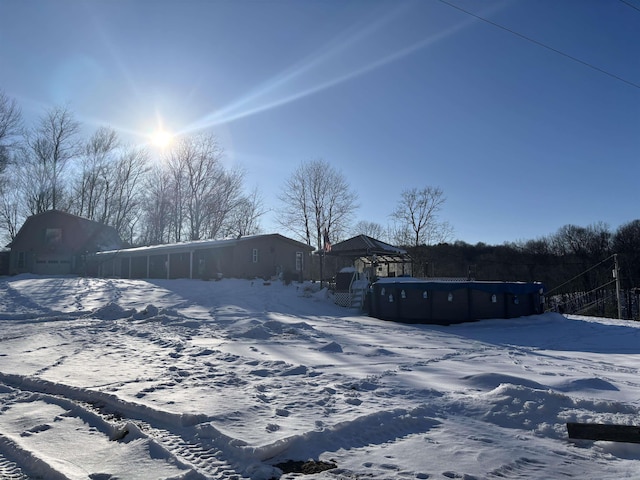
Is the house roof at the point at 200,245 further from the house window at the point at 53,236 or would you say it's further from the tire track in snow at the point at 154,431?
the tire track in snow at the point at 154,431

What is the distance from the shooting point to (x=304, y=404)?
189 inches

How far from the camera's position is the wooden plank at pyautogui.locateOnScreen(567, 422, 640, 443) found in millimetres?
3596

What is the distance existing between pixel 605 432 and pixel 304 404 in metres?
2.80

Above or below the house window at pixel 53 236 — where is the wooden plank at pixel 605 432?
below

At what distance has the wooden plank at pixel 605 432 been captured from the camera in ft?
11.8

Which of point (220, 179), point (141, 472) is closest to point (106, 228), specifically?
point (220, 179)

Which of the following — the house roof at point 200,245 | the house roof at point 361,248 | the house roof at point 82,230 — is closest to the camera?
the house roof at point 361,248

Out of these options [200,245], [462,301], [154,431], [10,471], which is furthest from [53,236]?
[10,471]

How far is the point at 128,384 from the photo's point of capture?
5.61 m

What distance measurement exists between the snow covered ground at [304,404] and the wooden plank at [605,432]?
0.22 feet

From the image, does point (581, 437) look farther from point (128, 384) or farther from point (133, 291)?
point (133, 291)

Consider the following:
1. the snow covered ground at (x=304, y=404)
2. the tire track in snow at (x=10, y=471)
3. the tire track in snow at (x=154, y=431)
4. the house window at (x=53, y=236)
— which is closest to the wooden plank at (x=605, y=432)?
the snow covered ground at (x=304, y=404)

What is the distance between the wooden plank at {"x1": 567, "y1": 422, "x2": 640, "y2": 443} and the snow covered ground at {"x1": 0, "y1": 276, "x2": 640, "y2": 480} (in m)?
0.07

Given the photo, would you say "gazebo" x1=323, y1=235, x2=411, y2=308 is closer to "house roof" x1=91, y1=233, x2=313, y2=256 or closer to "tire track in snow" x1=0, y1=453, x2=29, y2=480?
"house roof" x1=91, y1=233, x2=313, y2=256
